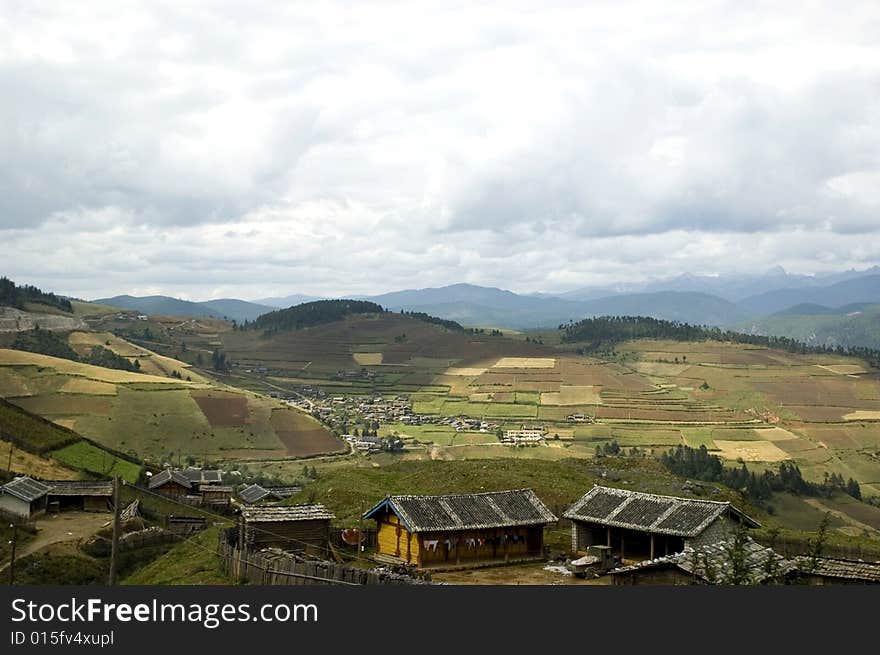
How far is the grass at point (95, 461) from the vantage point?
81.4 metres

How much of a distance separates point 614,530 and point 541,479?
63.6 ft

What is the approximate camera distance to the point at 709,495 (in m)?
58.7

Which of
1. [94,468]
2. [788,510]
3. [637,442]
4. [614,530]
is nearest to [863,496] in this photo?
[788,510]

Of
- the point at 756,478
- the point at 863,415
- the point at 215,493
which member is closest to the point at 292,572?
the point at 215,493

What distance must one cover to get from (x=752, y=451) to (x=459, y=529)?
10609 cm

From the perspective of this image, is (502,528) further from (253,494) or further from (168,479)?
(168,479)

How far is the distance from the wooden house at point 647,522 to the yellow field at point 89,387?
102172mm

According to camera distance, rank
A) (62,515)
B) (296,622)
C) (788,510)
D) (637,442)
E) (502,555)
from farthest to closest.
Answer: (637,442) < (788,510) < (62,515) < (502,555) < (296,622)

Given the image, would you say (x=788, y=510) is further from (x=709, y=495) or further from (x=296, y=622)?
(x=296, y=622)

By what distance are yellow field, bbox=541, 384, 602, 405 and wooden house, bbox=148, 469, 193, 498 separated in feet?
365

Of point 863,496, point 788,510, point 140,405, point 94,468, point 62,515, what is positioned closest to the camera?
point 62,515

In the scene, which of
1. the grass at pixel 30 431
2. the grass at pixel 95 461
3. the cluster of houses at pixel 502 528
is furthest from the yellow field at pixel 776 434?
the cluster of houses at pixel 502 528

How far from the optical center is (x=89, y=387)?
130875 mm

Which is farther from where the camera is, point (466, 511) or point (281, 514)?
point (466, 511)
